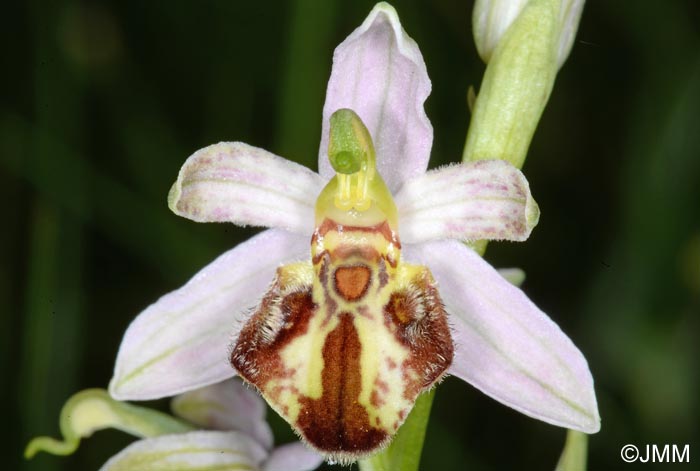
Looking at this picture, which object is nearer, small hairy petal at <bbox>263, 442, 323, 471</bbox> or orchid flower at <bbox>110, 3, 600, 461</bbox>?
orchid flower at <bbox>110, 3, 600, 461</bbox>

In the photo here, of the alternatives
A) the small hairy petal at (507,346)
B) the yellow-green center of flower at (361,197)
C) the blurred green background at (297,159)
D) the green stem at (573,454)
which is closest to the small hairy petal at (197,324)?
the yellow-green center of flower at (361,197)

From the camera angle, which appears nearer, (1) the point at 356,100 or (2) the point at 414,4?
(1) the point at 356,100

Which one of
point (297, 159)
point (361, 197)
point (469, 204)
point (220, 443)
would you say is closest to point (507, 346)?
point (469, 204)

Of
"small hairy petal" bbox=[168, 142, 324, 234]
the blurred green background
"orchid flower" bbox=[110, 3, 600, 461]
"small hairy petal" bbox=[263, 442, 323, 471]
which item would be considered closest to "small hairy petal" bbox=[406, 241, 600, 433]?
"orchid flower" bbox=[110, 3, 600, 461]

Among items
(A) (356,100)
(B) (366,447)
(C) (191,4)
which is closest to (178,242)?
(C) (191,4)

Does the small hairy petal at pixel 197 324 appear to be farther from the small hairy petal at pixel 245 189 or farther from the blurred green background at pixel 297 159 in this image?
the blurred green background at pixel 297 159

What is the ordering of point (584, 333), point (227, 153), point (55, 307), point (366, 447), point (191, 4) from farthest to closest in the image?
point (191, 4) → point (584, 333) → point (55, 307) → point (227, 153) → point (366, 447)

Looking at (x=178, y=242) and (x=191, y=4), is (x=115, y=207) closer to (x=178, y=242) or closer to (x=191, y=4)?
(x=178, y=242)

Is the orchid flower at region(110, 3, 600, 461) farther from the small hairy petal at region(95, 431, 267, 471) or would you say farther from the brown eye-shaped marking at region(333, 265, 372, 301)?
the small hairy petal at region(95, 431, 267, 471)
